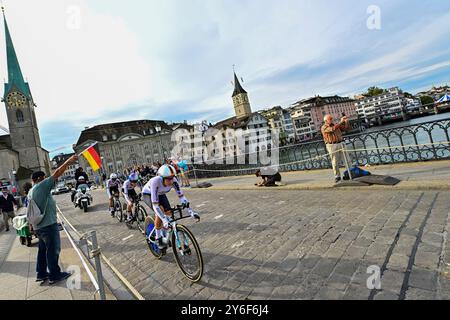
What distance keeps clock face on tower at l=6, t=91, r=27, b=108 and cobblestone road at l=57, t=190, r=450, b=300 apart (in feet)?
270

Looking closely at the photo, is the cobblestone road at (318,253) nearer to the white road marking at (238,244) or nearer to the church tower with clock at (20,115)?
the white road marking at (238,244)

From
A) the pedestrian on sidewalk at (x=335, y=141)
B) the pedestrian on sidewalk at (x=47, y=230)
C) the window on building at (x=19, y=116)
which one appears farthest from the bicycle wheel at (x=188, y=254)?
the window on building at (x=19, y=116)

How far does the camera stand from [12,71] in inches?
2746

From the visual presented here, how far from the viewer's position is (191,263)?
161 inches

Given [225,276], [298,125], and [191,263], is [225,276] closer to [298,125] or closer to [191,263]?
[191,263]

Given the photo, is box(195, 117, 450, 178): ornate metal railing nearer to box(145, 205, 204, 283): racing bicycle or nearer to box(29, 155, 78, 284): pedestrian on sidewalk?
box(145, 205, 204, 283): racing bicycle

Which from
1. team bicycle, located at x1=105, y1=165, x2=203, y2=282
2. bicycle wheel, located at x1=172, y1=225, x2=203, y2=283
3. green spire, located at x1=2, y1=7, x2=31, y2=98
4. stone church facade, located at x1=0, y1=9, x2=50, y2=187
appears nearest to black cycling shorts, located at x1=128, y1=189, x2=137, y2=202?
team bicycle, located at x1=105, y1=165, x2=203, y2=282

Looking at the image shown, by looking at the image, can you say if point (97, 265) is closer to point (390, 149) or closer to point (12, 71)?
point (390, 149)

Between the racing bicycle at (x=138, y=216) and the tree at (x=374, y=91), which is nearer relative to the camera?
the racing bicycle at (x=138, y=216)

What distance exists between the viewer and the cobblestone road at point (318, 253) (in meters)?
3.20

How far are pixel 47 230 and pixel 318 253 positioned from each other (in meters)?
4.86

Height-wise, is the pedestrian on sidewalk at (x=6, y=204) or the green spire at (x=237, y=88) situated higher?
the green spire at (x=237, y=88)

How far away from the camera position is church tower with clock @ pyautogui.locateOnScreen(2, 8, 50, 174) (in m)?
68.8

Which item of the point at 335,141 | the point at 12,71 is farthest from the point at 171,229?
the point at 12,71
